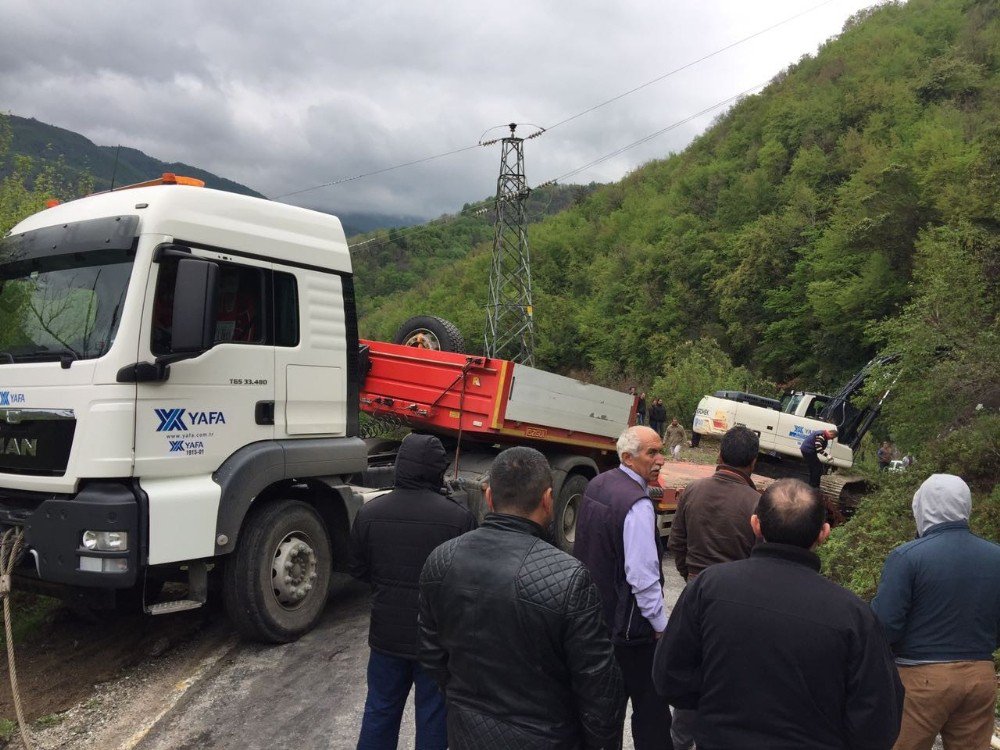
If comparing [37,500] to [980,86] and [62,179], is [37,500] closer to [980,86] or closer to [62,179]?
[62,179]

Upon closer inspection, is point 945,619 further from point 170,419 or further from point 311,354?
point 311,354

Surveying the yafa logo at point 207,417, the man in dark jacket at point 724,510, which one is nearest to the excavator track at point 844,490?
the man in dark jacket at point 724,510

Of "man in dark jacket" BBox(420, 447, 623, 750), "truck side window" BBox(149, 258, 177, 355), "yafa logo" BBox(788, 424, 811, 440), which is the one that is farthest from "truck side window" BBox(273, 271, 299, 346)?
"yafa logo" BBox(788, 424, 811, 440)

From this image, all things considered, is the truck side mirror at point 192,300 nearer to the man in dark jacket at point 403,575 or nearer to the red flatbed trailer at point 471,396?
the man in dark jacket at point 403,575

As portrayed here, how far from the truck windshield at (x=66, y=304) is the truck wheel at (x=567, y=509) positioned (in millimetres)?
4752

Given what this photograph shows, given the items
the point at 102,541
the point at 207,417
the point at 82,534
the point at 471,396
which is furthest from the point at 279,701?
the point at 471,396

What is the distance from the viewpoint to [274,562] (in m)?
5.16

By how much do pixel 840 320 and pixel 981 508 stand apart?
81.9ft

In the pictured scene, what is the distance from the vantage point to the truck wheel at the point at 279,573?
4957 millimetres

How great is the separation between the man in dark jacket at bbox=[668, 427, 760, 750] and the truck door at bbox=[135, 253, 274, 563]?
2.94 meters

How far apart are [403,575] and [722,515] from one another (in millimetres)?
1574

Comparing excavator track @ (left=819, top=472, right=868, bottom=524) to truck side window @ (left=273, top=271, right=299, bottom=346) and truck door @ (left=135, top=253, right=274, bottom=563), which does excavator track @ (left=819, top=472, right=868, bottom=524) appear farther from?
truck door @ (left=135, top=253, right=274, bottom=563)

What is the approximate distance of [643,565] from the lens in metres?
3.15

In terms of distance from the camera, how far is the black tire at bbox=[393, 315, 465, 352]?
A: 324 inches
